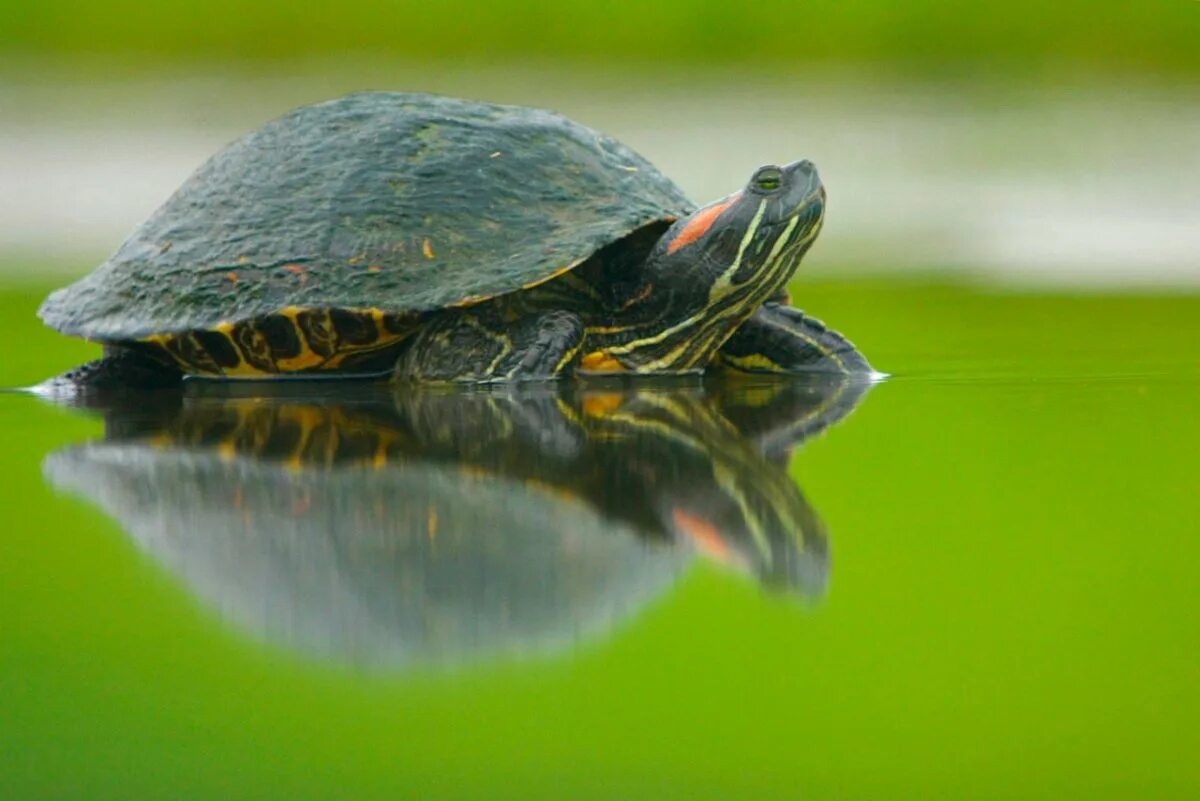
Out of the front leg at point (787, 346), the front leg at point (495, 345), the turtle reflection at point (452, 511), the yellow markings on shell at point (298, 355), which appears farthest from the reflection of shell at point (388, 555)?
the front leg at point (787, 346)

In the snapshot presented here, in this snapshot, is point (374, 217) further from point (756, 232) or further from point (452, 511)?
point (452, 511)

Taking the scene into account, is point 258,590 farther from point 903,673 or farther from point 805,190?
point 805,190

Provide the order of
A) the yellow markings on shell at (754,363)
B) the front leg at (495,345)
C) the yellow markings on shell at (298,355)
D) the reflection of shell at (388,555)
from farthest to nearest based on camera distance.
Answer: the yellow markings on shell at (754,363) < the front leg at (495,345) < the yellow markings on shell at (298,355) < the reflection of shell at (388,555)

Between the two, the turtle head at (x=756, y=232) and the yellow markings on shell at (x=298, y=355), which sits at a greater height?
the turtle head at (x=756, y=232)

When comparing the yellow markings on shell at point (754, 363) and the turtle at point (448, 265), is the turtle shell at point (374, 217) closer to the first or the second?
the turtle at point (448, 265)

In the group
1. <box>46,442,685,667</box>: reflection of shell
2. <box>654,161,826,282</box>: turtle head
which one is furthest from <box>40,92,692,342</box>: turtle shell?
<box>46,442,685,667</box>: reflection of shell

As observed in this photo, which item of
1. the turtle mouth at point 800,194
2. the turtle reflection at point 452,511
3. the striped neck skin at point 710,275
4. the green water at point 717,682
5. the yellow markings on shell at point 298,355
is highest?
the turtle mouth at point 800,194

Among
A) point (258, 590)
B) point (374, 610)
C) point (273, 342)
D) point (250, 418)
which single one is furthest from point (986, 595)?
point (273, 342)
